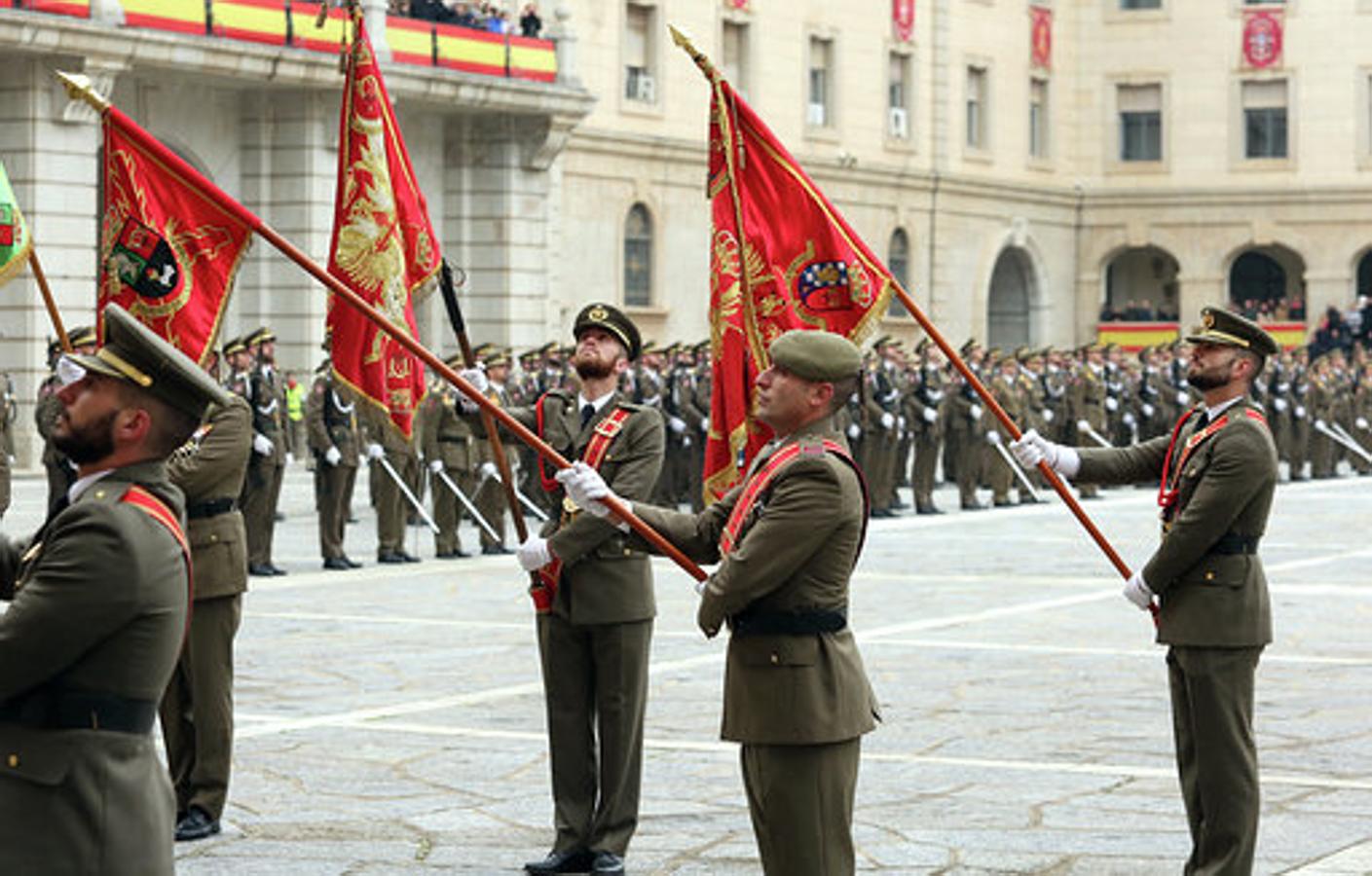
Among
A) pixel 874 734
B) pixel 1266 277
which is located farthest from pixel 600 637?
pixel 1266 277

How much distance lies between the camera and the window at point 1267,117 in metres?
57.2

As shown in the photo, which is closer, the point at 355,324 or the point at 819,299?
the point at 819,299

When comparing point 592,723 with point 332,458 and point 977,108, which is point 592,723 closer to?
point 332,458

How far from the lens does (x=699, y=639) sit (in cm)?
1549

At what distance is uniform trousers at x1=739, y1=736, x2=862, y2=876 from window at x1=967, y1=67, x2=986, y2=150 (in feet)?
154

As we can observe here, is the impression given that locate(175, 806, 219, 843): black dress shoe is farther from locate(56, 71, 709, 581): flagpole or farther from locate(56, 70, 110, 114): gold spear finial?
locate(56, 70, 110, 114): gold spear finial

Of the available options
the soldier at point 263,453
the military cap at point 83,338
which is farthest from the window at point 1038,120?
the military cap at point 83,338

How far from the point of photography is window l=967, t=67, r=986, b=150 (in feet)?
176

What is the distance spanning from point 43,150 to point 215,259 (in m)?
22.5

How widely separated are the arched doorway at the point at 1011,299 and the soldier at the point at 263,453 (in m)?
34.7

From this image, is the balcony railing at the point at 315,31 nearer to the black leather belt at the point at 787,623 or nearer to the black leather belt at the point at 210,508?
the black leather belt at the point at 210,508

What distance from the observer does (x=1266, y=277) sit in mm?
59219

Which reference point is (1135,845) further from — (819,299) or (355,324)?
(355,324)

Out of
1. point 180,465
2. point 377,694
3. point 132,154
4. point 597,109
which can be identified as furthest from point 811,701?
point 597,109
